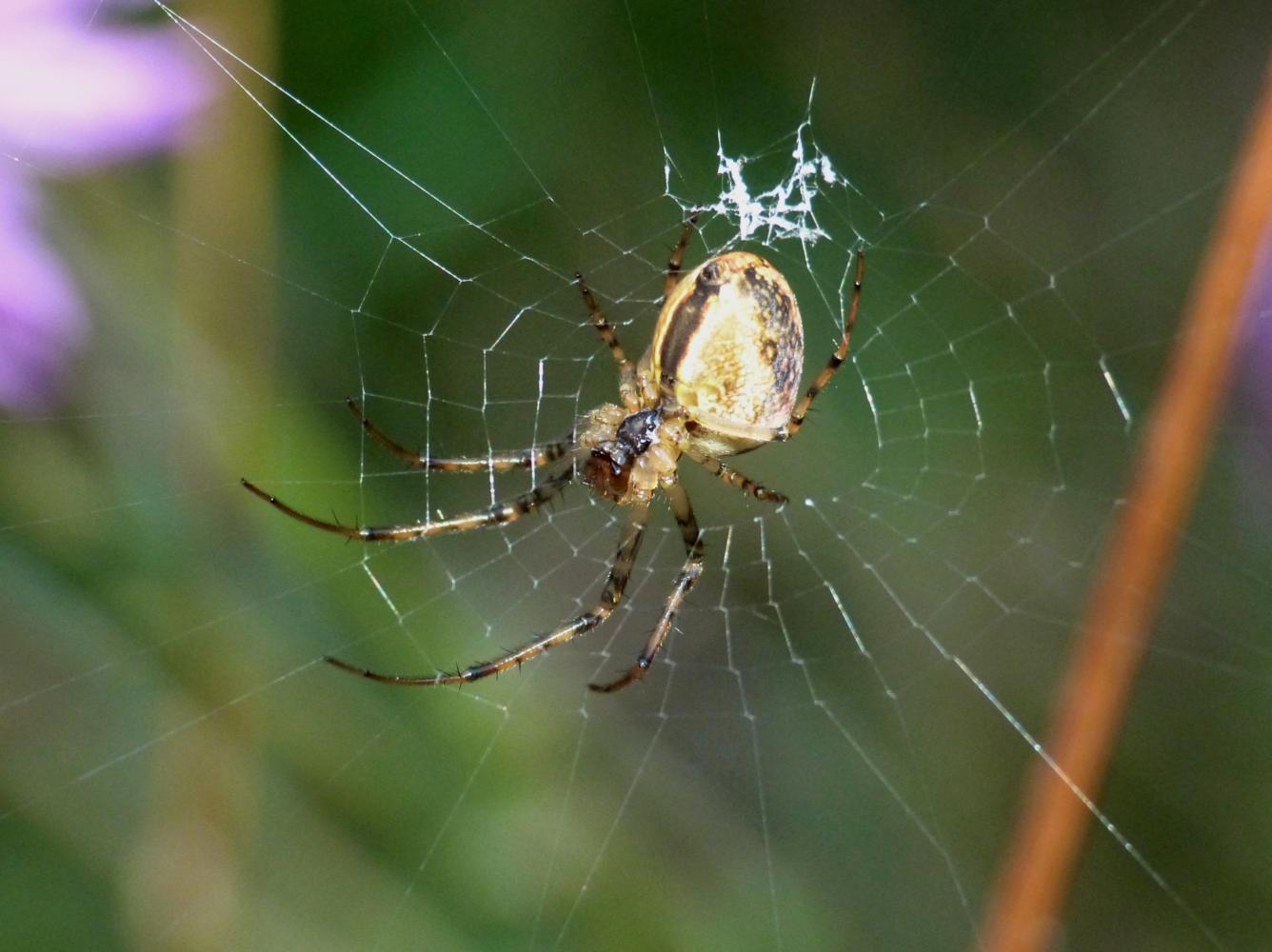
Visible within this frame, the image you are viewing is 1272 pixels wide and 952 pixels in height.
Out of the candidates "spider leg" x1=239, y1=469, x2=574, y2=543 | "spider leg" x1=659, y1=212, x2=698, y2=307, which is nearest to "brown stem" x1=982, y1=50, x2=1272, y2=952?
"spider leg" x1=659, y1=212, x2=698, y2=307

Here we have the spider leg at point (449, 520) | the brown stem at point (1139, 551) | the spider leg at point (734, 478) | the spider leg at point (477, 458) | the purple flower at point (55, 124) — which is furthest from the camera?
the spider leg at point (734, 478)

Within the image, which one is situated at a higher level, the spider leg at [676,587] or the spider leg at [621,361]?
the spider leg at [621,361]

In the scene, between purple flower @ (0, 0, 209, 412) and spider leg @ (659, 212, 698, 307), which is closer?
purple flower @ (0, 0, 209, 412)

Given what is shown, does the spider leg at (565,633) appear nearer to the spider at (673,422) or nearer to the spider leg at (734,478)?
the spider at (673,422)

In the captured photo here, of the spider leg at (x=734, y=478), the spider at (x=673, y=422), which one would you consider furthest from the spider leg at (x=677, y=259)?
the spider leg at (x=734, y=478)

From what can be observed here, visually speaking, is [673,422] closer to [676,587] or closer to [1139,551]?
[676,587]

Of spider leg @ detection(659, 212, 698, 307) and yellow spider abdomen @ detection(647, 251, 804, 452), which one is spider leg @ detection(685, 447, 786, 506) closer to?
yellow spider abdomen @ detection(647, 251, 804, 452)
